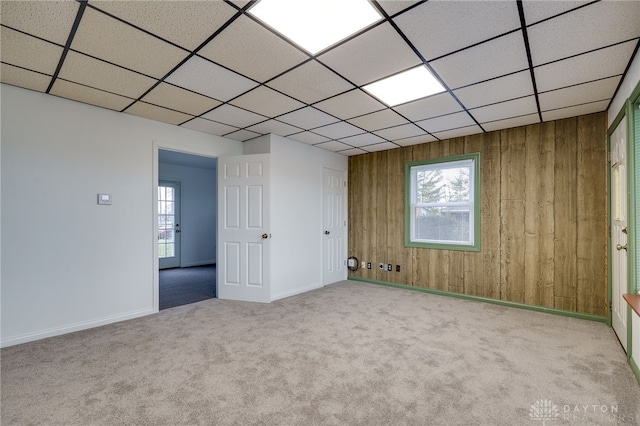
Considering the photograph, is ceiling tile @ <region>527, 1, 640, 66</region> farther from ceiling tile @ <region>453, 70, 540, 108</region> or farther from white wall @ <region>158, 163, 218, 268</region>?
white wall @ <region>158, 163, 218, 268</region>

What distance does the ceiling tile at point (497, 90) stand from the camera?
8.40 feet

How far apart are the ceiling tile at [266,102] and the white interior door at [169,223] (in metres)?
4.84

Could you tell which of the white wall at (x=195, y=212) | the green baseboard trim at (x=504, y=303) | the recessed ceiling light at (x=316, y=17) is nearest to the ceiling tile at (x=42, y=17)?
the recessed ceiling light at (x=316, y=17)

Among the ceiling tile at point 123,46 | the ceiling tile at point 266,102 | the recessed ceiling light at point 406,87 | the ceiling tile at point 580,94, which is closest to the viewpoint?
the ceiling tile at point 123,46

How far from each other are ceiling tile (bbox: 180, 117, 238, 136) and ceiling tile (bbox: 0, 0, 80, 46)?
1.72m

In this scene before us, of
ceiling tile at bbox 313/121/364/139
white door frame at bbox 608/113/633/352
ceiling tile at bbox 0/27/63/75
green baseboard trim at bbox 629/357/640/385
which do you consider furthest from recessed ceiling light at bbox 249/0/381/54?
green baseboard trim at bbox 629/357/640/385

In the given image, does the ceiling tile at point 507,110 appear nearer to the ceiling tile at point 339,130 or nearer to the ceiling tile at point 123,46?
the ceiling tile at point 339,130

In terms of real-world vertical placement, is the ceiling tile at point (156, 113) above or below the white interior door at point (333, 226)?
above

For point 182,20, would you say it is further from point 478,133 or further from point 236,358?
point 478,133

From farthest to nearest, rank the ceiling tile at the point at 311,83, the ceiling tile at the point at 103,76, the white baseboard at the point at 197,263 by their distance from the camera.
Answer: the white baseboard at the point at 197,263 < the ceiling tile at the point at 311,83 < the ceiling tile at the point at 103,76

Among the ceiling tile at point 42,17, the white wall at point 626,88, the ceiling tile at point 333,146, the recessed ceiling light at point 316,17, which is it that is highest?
the recessed ceiling light at point 316,17

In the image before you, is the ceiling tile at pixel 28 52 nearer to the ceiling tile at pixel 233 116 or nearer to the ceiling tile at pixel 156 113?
the ceiling tile at pixel 156 113

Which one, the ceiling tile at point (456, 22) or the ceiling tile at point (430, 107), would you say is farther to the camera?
the ceiling tile at point (430, 107)

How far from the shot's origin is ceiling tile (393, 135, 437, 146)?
174 inches
